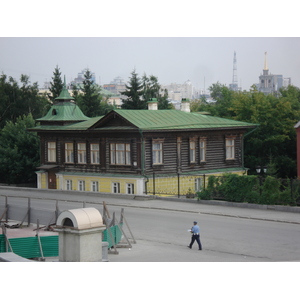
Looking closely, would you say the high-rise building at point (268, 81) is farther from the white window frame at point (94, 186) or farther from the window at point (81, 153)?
the white window frame at point (94, 186)

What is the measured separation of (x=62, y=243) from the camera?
1964cm

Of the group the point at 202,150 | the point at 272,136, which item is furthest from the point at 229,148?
the point at 272,136

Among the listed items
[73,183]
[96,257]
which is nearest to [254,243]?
[96,257]

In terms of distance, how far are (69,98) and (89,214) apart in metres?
29.1

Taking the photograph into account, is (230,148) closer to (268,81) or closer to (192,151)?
(192,151)

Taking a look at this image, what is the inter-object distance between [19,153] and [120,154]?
12.2m

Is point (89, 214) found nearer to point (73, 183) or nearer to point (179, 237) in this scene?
point (179, 237)

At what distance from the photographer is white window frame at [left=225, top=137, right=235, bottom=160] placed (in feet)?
152

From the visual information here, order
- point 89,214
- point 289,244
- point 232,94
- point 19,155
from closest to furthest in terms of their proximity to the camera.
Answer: point 89,214 → point 289,244 → point 19,155 → point 232,94

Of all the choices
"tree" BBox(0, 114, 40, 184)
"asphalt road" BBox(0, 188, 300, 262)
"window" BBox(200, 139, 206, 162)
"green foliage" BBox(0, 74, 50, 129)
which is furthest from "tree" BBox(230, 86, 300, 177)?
"green foliage" BBox(0, 74, 50, 129)

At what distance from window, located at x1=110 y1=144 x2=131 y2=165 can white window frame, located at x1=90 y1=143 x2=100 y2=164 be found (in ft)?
4.58

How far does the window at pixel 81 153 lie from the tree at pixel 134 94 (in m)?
17.5

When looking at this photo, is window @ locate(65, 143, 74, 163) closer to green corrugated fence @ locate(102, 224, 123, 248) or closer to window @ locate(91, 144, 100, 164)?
window @ locate(91, 144, 100, 164)

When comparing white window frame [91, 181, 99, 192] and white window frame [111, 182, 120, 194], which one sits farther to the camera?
white window frame [91, 181, 99, 192]
